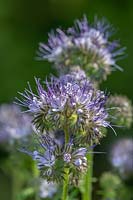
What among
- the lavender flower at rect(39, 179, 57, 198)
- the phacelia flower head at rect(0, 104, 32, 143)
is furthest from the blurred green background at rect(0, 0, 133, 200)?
the lavender flower at rect(39, 179, 57, 198)

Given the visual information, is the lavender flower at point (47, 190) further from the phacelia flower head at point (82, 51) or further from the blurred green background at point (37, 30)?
the blurred green background at point (37, 30)

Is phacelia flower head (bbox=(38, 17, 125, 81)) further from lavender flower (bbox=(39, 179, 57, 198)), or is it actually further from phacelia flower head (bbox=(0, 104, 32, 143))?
lavender flower (bbox=(39, 179, 57, 198))

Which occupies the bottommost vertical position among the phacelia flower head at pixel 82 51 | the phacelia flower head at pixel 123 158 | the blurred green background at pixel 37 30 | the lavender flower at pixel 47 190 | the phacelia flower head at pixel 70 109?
the lavender flower at pixel 47 190

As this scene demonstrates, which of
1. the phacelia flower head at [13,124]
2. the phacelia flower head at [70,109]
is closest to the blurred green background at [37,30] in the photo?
the phacelia flower head at [13,124]

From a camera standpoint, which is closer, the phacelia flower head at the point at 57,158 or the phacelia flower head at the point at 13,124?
the phacelia flower head at the point at 57,158

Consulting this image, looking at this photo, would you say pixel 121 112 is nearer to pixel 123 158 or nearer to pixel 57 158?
pixel 123 158

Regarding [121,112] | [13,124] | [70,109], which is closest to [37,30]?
[13,124]
